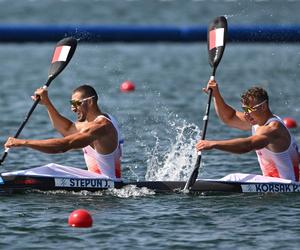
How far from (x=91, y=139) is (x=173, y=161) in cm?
255

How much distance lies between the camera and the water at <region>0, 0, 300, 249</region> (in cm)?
1173

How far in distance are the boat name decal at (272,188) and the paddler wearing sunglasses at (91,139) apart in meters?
1.70

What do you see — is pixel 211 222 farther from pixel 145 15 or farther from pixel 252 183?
pixel 145 15

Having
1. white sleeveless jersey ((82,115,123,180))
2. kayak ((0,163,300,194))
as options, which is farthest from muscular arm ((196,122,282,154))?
white sleeveless jersey ((82,115,123,180))

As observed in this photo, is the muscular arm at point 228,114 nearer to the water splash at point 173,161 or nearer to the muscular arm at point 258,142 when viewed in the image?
the muscular arm at point 258,142

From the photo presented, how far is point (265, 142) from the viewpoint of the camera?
13.4m

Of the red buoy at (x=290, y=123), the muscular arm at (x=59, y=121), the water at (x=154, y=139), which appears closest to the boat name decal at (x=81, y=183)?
the water at (x=154, y=139)

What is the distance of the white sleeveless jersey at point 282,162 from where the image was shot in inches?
539

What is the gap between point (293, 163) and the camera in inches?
543

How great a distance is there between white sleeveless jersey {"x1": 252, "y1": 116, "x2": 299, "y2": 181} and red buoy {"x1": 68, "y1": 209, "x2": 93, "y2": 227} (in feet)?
9.22

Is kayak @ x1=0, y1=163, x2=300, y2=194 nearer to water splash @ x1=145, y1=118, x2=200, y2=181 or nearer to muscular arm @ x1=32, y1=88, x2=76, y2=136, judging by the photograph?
muscular arm @ x1=32, y1=88, x2=76, y2=136

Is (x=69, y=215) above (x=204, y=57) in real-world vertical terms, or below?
below

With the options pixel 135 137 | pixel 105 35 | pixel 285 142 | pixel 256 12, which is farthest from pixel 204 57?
pixel 285 142

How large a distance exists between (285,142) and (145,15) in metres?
35.6
